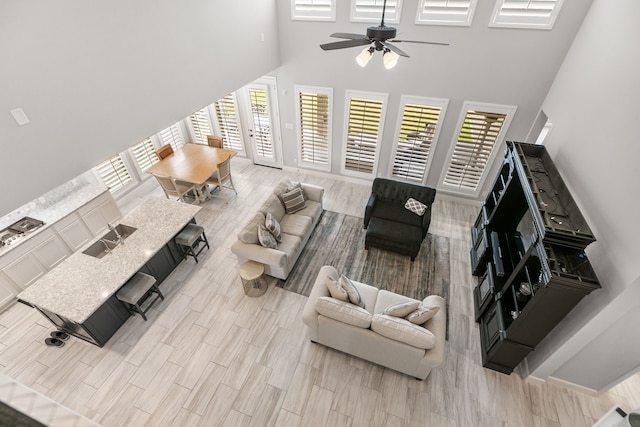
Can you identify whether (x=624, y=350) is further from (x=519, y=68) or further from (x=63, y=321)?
(x=63, y=321)

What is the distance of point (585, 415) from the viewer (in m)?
3.59

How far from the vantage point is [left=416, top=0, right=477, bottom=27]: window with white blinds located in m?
4.93

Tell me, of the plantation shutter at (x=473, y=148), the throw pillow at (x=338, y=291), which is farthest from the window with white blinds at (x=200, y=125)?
the plantation shutter at (x=473, y=148)

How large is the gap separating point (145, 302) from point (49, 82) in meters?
3.34

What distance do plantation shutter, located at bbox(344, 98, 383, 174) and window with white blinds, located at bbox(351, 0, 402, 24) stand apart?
57.7 inches

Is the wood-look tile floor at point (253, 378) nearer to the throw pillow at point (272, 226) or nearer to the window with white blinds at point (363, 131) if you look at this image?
the throw pillow at point (272, 226)

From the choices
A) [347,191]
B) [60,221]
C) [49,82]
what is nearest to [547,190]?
[347,191]

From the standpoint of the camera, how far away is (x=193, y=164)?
6832 mm

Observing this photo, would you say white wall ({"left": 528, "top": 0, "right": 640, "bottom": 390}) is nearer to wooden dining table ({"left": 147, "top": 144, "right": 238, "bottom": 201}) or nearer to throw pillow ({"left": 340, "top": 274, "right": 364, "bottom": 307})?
throw pillow ({"left": 340, "top": 274, "right": 364, "bottom": 307})

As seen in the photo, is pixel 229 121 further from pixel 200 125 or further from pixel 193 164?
pixel 193 164

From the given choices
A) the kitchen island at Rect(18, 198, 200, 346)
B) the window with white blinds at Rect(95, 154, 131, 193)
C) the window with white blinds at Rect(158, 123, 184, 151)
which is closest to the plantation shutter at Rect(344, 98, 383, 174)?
the kitchen island at Rect(18, 198, 200, 346)

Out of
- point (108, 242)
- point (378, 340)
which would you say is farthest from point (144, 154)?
point (378, 340)

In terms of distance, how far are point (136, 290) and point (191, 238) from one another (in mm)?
1181

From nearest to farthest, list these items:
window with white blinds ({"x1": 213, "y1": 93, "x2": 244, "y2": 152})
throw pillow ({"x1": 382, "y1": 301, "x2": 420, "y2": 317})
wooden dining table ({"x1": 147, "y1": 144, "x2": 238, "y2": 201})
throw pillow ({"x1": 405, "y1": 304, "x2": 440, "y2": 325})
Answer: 1. throw pillow ({"x1": 405, "y1": 304, "x2": 440, "y2": 325})
2. throw pillow ({"x1": 382, "y1": 301, "x2": 420, "y2": 317})
3. wooden dining table ({"x1": 147, "y1": 144, "x2": 238, "y2": 201})
4. window with white blinds ({"x1": 213, "y1": 93, "x2": 244, "y2": 152})
